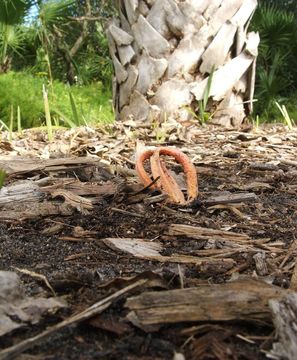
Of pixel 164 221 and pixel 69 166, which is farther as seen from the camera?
pixel 69 166

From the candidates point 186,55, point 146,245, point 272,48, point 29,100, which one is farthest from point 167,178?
point 272,48

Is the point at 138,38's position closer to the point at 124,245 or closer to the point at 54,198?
the point at 54,198

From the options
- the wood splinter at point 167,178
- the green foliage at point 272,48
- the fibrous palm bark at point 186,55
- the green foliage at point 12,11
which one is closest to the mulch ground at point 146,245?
the wood splinter at point 167,178

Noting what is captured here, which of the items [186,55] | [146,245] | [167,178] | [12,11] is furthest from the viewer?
[12,11]

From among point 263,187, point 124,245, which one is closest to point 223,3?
point 263,187

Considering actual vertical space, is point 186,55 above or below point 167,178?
above

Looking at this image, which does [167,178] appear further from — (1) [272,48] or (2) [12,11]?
(1) [272,48]
